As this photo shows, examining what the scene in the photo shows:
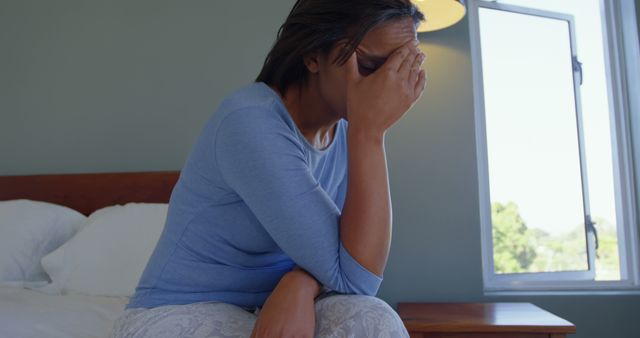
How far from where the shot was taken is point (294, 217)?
2.54ft

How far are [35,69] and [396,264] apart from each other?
175 cm

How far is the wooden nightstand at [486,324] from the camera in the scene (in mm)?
1487

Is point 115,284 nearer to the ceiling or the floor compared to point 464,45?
nearer to the floor

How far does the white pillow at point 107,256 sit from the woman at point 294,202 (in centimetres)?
80

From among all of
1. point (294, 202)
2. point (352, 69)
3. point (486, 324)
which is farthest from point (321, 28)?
point (486, 324)

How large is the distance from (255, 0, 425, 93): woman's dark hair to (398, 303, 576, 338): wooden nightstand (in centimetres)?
92

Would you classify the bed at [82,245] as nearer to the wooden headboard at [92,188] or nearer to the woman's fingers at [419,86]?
the wooden headboard at [92,188]

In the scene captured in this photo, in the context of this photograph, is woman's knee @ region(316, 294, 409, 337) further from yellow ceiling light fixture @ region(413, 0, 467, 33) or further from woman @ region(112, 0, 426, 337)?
yellow ceiling light fixture @ region(413, 0, 467, 33)

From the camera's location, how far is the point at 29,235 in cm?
Answer: 179

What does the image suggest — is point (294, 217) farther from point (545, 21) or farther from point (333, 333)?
point (545, 21)

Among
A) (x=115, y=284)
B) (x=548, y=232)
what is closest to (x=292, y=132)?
(x=115, y=284)

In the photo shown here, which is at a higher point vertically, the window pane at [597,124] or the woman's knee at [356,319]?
the window pane at [597,124]

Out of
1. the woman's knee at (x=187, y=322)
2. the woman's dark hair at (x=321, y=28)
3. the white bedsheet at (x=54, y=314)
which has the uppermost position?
the woman's dark hair at (x=321, y=28)

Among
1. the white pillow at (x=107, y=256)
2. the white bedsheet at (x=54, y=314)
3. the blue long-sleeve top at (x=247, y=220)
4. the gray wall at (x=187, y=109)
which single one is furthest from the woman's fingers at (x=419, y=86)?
the gray wall at (x=187, y=109)
